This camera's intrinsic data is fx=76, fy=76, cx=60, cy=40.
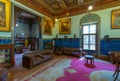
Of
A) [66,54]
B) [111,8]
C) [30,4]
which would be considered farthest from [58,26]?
[111,8]

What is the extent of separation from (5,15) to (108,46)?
7022 mm

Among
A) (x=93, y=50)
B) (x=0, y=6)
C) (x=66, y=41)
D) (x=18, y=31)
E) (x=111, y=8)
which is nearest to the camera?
(x=0, y=6)

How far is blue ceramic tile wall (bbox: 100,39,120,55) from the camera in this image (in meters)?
5.54

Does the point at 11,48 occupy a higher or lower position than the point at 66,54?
higher

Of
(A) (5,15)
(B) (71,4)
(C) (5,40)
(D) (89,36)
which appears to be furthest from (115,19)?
(C) (5,40)

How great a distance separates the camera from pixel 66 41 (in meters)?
7.98

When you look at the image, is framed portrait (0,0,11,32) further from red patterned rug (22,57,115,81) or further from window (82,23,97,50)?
window (82,23,97,50)

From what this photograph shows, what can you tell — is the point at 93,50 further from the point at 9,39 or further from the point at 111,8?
the point at 9,39

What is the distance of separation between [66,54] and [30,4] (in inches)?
199

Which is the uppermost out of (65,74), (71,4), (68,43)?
(71,4)

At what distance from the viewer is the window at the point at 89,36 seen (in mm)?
6680

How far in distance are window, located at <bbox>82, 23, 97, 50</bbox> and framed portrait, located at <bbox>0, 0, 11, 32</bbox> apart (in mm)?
5944

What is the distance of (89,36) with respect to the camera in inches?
274

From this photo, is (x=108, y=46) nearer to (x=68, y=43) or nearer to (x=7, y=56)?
(x=68, y=43)
